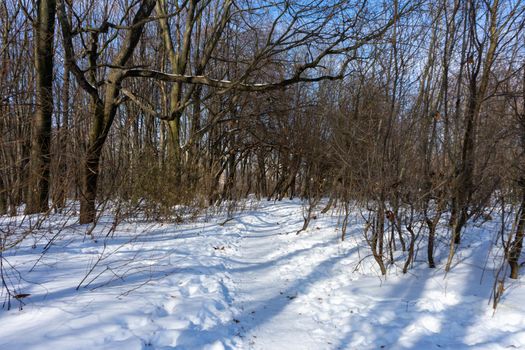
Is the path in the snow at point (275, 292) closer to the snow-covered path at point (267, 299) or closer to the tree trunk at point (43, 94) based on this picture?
the snow-covered path at point (267, 299)

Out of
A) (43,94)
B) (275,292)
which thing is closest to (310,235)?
(275,292)

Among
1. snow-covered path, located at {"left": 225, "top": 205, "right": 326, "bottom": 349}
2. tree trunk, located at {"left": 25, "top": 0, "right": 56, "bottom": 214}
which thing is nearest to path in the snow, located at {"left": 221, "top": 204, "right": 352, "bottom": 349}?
snow-covered path, located at {"left": 225, "top": 205, "right": 326, "bottom": 349}

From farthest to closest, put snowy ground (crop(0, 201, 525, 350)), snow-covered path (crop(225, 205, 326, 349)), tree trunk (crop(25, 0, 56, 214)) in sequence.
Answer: tree trunk (crop(25, 0, 56, 214)) < snow-covered path (crop(225, 205, 326, 349)) < snowy ground (crop(0, 201, 525, 350))

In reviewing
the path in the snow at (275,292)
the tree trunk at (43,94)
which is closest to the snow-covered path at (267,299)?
the path in the snow at (275,292)

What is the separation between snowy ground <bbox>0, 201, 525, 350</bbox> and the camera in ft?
8.57

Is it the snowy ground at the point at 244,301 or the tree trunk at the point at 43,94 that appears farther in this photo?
the tree trunk at the point at 43,94

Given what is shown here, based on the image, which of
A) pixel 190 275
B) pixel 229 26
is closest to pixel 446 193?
pixel 190 275

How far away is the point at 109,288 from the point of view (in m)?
3.34

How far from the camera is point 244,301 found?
378cm

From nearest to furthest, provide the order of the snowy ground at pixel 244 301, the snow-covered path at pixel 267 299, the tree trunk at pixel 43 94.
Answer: the snowy ground at pixel 244 301
the snow-covered path at pixel 267 299
the tree trunk at pixel 43 94

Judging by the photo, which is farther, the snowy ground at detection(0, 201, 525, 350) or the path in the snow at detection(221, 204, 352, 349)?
the path in the snow at detection(221, 204, 352, 349)

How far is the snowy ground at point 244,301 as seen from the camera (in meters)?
2.61

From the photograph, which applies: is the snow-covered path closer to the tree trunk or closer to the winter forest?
the winter forest

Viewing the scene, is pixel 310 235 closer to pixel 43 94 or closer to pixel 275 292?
pixel 275 292
